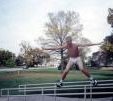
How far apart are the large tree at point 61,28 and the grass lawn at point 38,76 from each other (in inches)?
22.4

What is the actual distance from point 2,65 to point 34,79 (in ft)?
3.38

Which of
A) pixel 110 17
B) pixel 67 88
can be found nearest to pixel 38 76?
pixel 67 88

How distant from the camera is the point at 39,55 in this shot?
7.66 m

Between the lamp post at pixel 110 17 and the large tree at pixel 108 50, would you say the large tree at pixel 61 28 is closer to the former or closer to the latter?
the large tree at pixel 108 50

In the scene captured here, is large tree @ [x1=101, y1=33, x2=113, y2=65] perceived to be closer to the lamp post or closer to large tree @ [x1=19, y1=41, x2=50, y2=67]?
the lamp post

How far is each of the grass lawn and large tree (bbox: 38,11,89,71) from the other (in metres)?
0.57

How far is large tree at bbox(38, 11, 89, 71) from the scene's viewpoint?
8391 mm

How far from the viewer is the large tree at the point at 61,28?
8.39 m

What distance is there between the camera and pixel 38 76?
8.81 meters

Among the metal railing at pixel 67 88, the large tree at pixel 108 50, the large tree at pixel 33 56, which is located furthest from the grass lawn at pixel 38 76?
the large tree at pixel 108 50

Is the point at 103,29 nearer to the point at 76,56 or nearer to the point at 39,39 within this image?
the point at 39,39

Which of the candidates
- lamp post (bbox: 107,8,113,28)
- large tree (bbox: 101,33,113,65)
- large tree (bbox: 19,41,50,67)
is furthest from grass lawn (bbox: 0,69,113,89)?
lamp post (bbox: 107,8,113,28)

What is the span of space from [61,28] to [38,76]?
1403mm

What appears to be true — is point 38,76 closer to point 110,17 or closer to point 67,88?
point 67,88
